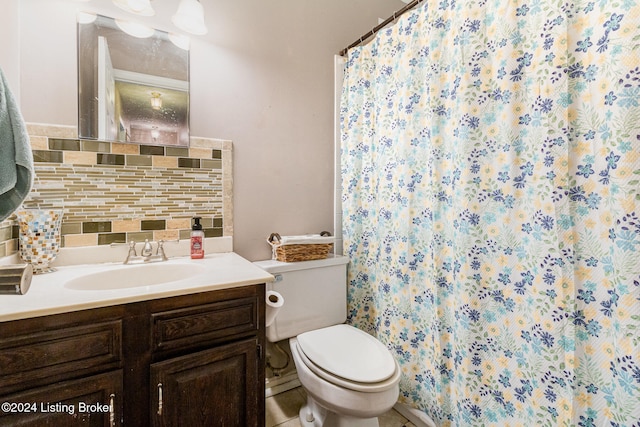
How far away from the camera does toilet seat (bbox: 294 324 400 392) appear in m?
1.07

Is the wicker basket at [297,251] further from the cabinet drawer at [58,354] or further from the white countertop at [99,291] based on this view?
the cabinet drawer at [58,354]

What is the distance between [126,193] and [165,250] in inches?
12.1

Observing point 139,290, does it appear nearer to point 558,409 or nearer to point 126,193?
point 126,193

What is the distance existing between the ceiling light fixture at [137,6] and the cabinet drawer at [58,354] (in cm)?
127

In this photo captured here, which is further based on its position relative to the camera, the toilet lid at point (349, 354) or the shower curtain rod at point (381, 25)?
the shower curtain rod at point (381, 25)

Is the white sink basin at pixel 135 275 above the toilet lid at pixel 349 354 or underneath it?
above

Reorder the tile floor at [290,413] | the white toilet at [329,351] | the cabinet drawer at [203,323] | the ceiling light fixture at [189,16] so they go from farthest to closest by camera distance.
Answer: the tile floor at [290,413] → the ceiling light fixture at [189,16] → the white toilet at [329,351] → the cabinet drawer at [203,323]

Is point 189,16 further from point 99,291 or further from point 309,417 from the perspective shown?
point 309,417

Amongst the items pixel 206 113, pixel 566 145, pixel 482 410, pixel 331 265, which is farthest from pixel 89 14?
pixel 482 410

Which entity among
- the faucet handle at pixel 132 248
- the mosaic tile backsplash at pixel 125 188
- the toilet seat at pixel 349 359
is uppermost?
the mosaic tile backsplash at pixel 125 188

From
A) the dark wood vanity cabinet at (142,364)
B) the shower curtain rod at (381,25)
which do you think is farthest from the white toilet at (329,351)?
the shower curtain rod at (381,25)

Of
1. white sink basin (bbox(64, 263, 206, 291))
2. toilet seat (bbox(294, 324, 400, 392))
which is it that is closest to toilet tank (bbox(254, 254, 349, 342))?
toilet seat (bbox(294, 324, 400, 392))

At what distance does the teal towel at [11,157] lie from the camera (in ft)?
2.00

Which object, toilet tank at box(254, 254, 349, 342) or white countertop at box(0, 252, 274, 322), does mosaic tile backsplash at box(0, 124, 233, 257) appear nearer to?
white countertop at box(0, 252, 274, 322)
